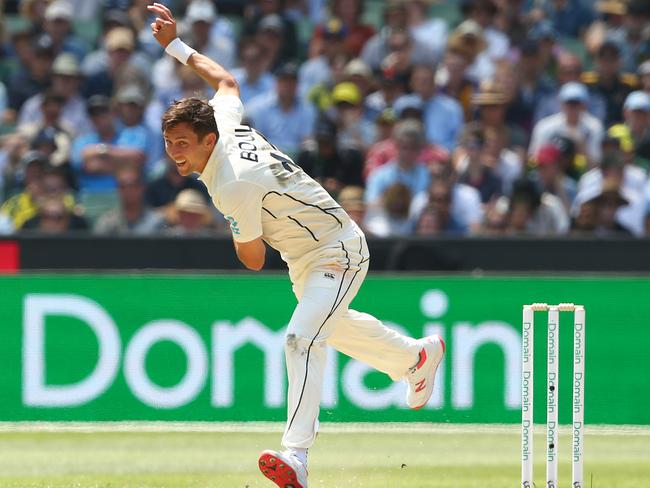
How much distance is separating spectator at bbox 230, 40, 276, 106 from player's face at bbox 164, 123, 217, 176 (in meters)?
6.97

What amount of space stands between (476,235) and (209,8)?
15.5 ft

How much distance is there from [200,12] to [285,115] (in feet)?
5.22

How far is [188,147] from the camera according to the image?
20.0 ft

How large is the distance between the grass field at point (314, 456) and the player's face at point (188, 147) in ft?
5.74

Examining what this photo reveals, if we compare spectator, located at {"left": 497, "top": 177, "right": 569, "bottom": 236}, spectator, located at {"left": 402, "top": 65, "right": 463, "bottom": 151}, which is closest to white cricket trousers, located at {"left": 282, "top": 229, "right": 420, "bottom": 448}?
spectator, located at {"left": 497, "top": 177, "right": 569, "bottom": 236}

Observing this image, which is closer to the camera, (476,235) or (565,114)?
(476,235)

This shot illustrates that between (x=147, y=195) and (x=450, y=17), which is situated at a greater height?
(x=450, y=17)

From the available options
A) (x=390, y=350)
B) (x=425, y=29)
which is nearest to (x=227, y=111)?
(x=390, y=350)

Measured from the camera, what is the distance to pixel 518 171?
39.7 feet

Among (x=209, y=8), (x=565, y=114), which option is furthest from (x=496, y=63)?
(x=209, y=8)

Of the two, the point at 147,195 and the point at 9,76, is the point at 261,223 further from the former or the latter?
the point at 9,76

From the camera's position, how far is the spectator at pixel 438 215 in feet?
36.1

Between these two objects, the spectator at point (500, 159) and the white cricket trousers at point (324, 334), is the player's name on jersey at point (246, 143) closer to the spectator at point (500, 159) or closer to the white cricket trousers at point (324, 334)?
the white cricket trousers at point (324, 334)

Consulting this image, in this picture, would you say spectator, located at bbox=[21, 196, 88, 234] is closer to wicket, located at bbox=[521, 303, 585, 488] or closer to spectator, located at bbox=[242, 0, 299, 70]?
spectator, located at bbox=[242, 0, 299, 70]
